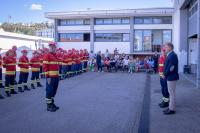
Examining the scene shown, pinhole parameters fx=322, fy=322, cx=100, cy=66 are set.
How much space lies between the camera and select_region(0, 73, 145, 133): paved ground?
7.99 meters

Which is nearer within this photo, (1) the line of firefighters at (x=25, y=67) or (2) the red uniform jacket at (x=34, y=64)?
(1) the line of firefighters at (x=25, y=67)

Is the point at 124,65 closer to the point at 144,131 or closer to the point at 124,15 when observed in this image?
the point at 124,15

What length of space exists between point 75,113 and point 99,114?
738 millimetres

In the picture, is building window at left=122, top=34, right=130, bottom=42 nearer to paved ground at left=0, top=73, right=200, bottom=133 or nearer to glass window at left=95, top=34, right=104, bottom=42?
glass window at left=95, top=34, right=104, bottom=42

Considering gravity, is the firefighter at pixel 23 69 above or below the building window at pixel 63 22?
below

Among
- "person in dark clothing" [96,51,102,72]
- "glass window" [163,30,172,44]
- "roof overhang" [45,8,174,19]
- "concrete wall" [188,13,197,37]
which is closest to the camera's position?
"concrete wall" [188,13,197,37]

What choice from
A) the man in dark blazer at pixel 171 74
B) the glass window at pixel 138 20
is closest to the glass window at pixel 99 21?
the glass window at pixel 138 20

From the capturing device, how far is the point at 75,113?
9742 mm

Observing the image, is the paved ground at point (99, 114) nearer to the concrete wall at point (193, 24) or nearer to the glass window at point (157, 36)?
the concrete wall at point (193, 24)

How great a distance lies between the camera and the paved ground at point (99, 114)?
798cm

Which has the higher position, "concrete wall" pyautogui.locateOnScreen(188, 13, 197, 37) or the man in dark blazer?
"concrete wall" pyautogui.locateOnScreen(188, 13, 197, 37)

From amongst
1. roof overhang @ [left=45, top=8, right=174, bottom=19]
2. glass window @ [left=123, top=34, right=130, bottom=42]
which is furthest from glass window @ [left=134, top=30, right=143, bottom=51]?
roof overhang @ [left=45, top=8, right=174, bottom=19]

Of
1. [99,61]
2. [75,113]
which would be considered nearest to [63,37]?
[99,61]

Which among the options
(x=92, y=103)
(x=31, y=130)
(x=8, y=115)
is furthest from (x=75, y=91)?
(x=31, y=130)
